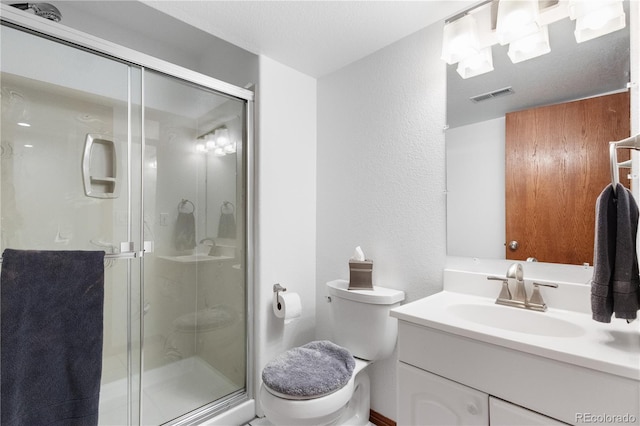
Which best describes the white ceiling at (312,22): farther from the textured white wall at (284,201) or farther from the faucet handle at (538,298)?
the faucet handle at (538,298)

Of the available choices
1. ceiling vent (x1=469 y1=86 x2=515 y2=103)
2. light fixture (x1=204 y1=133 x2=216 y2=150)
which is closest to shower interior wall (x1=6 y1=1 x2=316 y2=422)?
light fixture (x1=204 y1=133 x2=216 y2=150)

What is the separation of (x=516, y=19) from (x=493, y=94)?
30cm

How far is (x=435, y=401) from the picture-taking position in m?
1.04

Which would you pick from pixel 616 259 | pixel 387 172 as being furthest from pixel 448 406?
pixel 387 172

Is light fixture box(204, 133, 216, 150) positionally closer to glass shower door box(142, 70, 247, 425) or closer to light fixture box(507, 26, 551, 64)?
glass shower door box(142, 70, 247, 425)

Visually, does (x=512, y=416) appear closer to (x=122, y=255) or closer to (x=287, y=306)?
(x=287, y=306)

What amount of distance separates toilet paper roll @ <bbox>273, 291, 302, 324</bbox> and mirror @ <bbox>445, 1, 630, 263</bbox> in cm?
92

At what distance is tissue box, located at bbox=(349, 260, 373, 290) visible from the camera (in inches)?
64.7

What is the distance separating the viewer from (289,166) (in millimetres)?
1979

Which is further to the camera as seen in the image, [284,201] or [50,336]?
[284,201]

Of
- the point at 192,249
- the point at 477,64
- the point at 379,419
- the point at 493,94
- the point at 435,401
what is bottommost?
the point at 379,419

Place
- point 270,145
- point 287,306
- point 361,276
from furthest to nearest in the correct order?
point 270,145, point 287,306, point 361,276

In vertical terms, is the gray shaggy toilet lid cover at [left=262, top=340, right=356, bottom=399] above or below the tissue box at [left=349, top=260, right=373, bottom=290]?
below

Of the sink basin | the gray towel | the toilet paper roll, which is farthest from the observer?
the toilet paper roll
